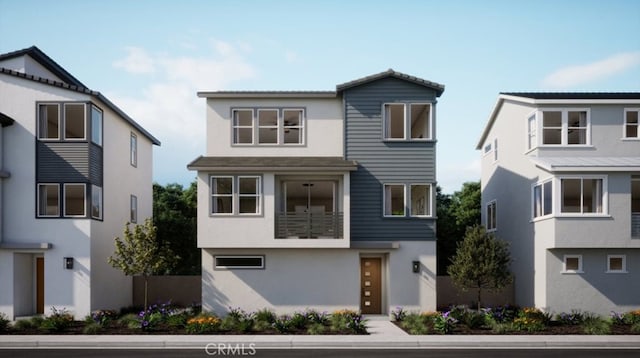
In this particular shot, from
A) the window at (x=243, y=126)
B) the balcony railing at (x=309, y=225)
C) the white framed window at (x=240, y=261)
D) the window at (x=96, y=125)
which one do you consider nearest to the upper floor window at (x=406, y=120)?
the balcony railing at (x=309, y=225)

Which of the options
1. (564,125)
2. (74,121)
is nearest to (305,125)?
(74,121)

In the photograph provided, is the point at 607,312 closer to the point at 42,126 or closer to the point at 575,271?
the point at 575,271

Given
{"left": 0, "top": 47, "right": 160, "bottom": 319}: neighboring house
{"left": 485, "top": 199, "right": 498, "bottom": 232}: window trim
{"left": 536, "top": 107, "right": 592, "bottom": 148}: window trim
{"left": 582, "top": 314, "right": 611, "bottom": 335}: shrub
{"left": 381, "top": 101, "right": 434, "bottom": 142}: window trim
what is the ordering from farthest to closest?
{"left": 485, "top": 199, "right": 498, "bottom": 232}: window trim < {"left": 536, "top": 107, "right": 592, "bottom": 148}: window trim < {"left": 381, "top": 101, "right": 434, "bottom": 142}: window trim < {"left": 0, "top": 47, "right": 160, "bottom": 319}: neighboring house < {"left": 582, "top": 314, "right": 611, "bottom": 335}: shrub

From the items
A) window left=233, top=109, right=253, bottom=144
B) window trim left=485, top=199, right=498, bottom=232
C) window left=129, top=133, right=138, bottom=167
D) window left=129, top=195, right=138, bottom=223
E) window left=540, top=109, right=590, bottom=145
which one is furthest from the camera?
window trim left=485, top=199, right=498, bottom=232

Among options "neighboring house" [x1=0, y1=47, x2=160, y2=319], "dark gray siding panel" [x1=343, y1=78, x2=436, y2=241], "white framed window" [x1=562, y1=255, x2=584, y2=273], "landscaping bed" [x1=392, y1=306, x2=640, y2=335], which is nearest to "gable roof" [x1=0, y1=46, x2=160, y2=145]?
"neighboring house" [x1=0, y1=47, x2=160, y2=319]

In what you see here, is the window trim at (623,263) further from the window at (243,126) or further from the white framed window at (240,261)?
the window at (243,126)

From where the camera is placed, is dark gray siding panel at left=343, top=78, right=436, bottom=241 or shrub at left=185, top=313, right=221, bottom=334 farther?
dark gray siding panel at left=343, top=78, right=436, bottom=241

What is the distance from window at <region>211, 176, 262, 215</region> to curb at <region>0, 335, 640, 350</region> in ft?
22.7

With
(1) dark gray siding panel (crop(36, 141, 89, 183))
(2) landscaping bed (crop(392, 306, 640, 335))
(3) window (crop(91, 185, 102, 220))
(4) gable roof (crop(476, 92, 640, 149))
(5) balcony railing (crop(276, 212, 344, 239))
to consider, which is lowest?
(2) landscaping bed (crop(392, 306, 640, 335))

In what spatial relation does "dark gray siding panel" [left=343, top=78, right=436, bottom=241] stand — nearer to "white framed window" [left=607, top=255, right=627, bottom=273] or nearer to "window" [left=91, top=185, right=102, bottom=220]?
"white framed window" [left=607, top=255, right=627, bottom=273]

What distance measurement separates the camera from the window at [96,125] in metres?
25.7

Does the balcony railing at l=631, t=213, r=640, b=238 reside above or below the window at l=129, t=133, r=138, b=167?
below

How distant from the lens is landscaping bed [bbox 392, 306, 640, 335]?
69.1ft

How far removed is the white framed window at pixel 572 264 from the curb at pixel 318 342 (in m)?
5.73
